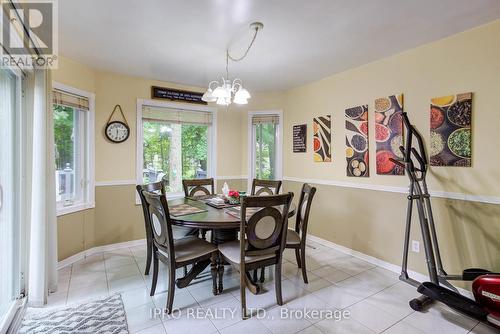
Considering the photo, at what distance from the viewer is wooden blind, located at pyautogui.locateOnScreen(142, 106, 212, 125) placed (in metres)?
3.73

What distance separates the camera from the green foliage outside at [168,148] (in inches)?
149

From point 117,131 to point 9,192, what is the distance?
5.25ft

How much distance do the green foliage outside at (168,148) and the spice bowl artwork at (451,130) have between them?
312cm

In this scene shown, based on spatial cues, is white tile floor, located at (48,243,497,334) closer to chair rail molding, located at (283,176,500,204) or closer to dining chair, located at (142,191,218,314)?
dining chair, located at (142,191,218,314)

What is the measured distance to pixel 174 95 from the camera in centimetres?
388

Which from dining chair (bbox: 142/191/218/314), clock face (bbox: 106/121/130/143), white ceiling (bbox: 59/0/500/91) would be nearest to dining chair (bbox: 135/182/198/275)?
dining chair (bbox: 142/191/218/314)

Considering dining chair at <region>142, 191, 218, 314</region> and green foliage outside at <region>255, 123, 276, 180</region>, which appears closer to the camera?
dining chair at <region>142, 191, 218, 314</region>

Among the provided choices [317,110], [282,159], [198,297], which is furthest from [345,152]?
[198,297]

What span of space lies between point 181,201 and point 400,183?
8.02 feet

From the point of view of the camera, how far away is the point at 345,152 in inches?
133

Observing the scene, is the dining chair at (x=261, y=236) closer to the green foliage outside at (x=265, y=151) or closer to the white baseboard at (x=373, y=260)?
the white baseboard at (x=373, y=260)

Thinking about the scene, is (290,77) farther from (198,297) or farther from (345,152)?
(198,297)

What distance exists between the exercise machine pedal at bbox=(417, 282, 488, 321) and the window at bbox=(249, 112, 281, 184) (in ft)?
8.44

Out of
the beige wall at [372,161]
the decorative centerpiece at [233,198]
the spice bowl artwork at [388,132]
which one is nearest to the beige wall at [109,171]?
the beige wall at [372,161]
